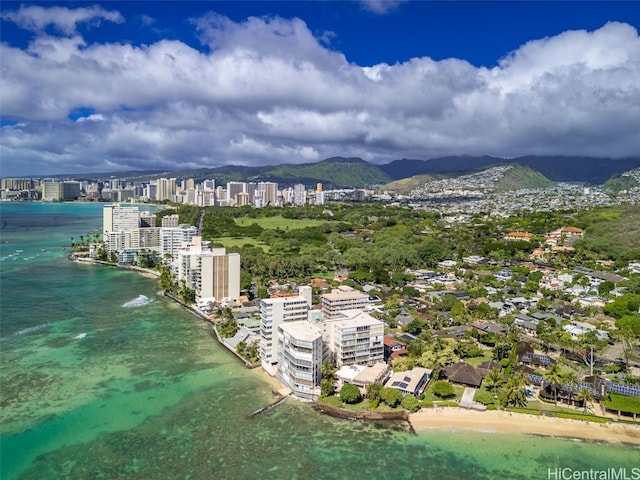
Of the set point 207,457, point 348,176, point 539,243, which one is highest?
point 348,176

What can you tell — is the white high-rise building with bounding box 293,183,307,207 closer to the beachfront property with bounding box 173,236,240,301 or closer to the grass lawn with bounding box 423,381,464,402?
the beachfront property with bounding box 173,236,240,301

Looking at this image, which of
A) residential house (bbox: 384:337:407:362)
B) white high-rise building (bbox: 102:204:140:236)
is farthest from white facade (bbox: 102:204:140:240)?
residential house (bbox: 384:337:407:362)

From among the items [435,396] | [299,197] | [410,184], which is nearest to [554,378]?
[435,396]

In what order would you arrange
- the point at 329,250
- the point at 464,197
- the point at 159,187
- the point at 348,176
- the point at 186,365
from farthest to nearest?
the point at 348,176, the point at 159,187, the point at 464,197, the point at 329,250, the point at 186,365

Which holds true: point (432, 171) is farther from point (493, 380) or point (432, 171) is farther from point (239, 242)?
point (493, 380)

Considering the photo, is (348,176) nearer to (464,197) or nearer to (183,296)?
(464,197)

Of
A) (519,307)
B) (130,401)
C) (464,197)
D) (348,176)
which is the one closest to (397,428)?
(130,401)
